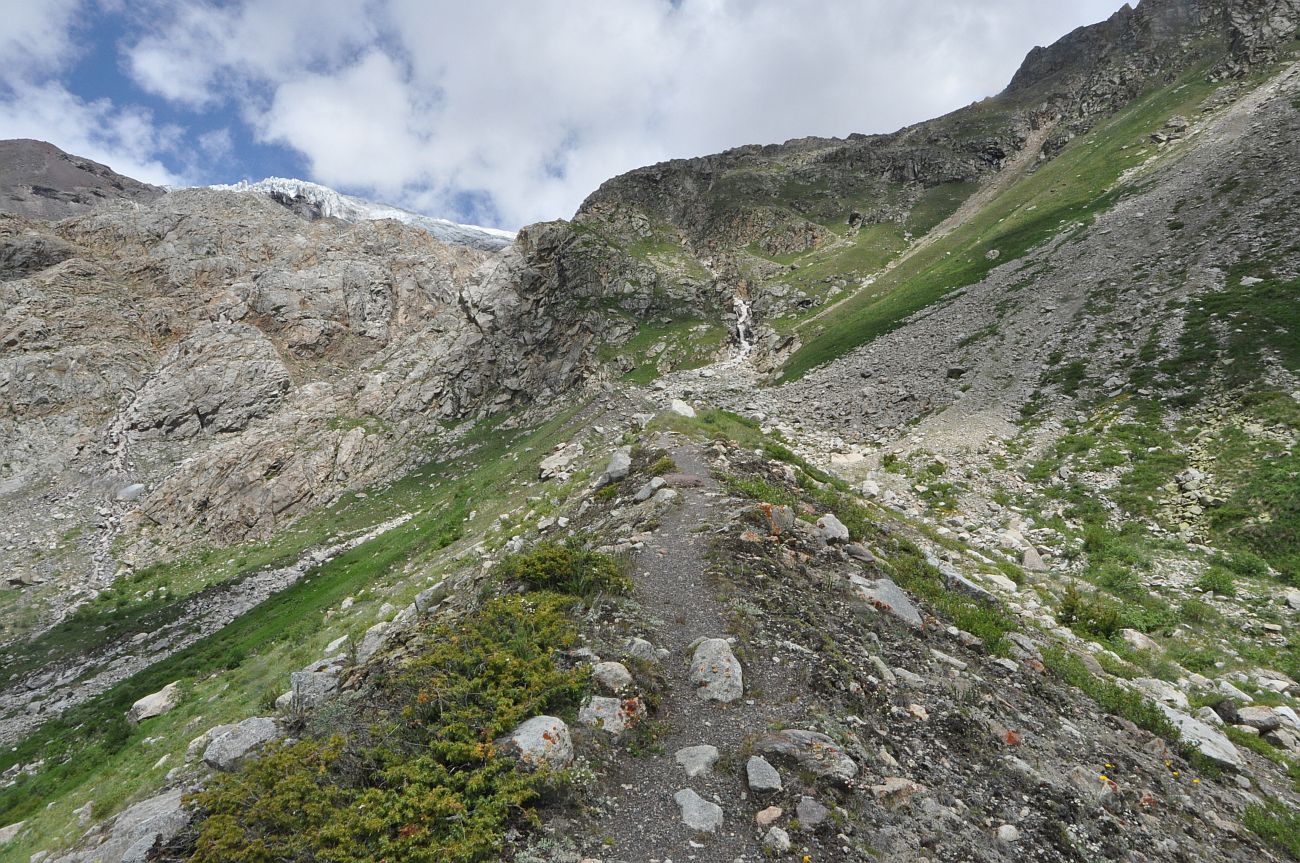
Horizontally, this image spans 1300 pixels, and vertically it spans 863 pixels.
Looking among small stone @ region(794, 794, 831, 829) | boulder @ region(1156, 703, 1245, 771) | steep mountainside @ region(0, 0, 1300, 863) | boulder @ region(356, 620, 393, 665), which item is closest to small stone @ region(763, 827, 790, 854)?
steep mountainside @ region(0, 0, 1300, 863)

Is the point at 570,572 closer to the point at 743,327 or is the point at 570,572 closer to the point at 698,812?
the point at 698,812

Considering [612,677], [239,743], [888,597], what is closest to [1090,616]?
[888,597]

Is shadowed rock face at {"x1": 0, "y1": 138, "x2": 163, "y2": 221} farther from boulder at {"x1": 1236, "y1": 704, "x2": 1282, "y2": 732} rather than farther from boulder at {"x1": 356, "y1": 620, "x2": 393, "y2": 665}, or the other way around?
boulder at {"x1": 1236, "y1": 704, "x2": 1282, "y2": 732}

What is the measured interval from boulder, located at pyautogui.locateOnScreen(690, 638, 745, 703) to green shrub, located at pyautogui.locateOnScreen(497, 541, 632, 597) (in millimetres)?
2505

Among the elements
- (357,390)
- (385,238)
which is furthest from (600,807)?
(385,238)

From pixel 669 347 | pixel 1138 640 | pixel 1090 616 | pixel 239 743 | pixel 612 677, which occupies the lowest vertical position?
pixel 1138 640

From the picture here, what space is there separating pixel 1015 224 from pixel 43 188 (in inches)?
10970

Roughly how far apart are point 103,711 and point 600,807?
3983 centimetres

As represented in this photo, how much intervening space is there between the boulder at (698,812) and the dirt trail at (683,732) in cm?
7

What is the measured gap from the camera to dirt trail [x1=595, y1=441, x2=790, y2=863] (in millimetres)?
5906

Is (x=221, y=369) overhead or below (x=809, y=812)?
overhead

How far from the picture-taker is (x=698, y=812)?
625 centimetres

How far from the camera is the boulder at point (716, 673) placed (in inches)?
327

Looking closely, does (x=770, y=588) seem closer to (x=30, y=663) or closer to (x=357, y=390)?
(x=30, y=663)
